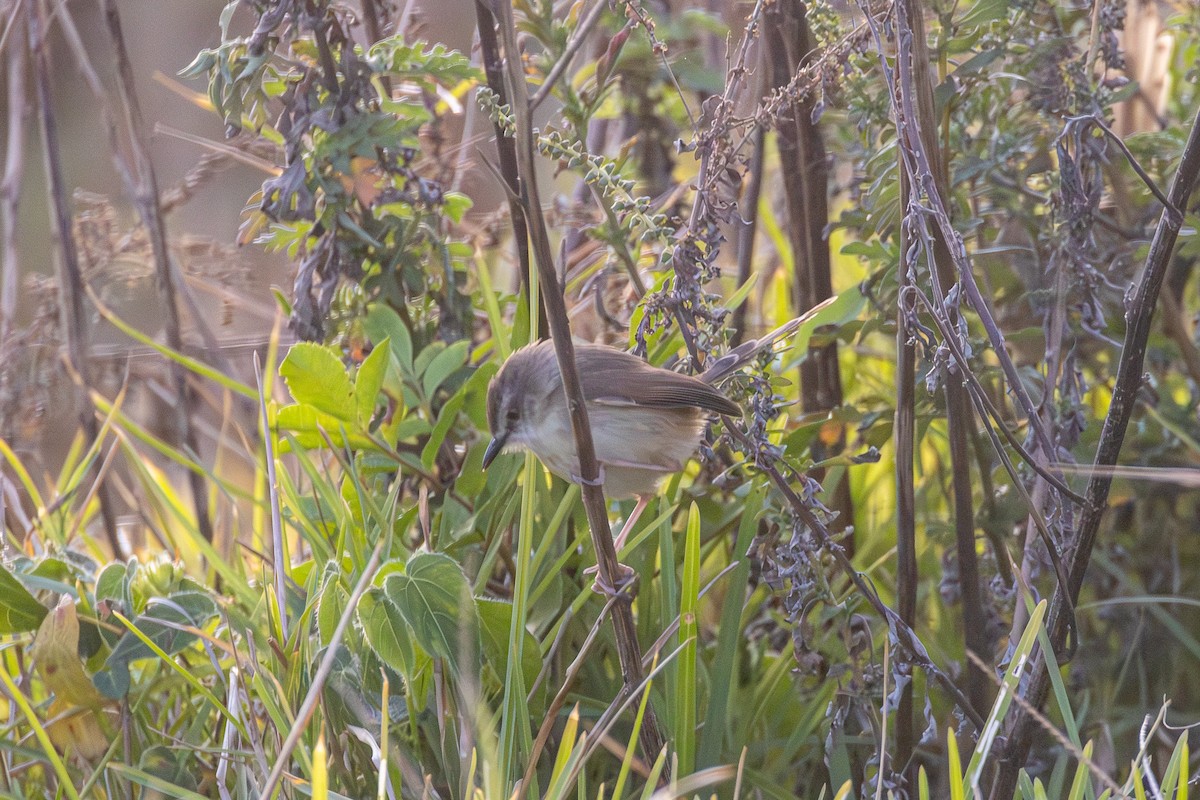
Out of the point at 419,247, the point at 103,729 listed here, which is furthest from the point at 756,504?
the point at 103,729

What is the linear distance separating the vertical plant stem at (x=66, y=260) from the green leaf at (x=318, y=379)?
1013mm

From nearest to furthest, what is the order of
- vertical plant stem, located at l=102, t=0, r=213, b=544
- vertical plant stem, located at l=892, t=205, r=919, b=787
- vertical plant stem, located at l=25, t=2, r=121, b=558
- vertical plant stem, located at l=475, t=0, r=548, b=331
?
1. vertical plant stem, located at l=892, t=205, r=919, b=787
2. vertical plant stem, located at l=475, t=0, r=548, b=331
3. vertical plant stem, located at l=102, t=0, r=213, b=544
4. vertical plant stem, located at l=25, t=2, r=121, b=558

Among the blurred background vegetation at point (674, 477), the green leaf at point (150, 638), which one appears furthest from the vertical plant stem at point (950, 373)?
the green leaf at point (150, 638)

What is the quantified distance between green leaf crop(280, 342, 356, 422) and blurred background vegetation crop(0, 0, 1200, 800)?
11 mm

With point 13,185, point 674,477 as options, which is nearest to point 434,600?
point 674,477

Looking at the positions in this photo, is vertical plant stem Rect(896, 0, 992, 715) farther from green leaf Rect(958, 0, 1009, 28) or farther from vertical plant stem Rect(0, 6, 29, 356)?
vertical plant stem Rect(0, 6, 29, 356)

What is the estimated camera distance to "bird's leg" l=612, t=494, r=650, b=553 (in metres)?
2.34

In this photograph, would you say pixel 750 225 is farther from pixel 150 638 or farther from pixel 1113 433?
pixel 150 638

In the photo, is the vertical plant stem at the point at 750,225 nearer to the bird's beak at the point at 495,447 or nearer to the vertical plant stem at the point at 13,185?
the bird's beak at the point at 495,447

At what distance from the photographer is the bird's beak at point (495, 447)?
2406 millimetres

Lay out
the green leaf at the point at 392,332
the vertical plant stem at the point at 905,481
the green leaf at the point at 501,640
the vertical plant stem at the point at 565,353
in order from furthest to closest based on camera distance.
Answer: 1. the green leaf at the point at 392,332
2. the green leaf at the point at 501,640
3. the vertical plant stem at the point at 905,481
4. the vertical plant stem at the point at 565,353

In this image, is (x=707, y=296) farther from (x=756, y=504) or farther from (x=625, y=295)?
(x=625, y=295)

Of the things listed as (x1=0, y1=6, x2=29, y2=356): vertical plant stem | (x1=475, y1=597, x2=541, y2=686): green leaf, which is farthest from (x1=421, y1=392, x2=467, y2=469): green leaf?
(x1=0, y1=6, x2=29, y2=356): vertical plant stem

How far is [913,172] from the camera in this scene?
1.67 m
